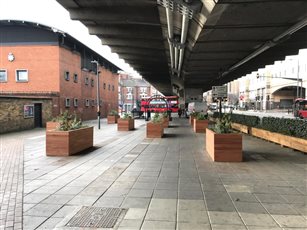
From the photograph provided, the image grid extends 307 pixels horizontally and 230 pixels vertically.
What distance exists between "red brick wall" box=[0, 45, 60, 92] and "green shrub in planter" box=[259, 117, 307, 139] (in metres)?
21.7

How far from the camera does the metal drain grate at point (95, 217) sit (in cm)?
448

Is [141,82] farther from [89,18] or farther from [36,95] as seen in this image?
[89,18]

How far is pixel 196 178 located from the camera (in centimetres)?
718

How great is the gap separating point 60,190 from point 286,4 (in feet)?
26.0

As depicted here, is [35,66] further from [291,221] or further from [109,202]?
[291,221]

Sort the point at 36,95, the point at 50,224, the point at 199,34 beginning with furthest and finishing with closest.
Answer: the point at 36,95 → the point at 199,34 → the point at 50,224

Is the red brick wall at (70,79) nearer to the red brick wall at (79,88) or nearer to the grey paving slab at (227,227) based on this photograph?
the red brick wall at (79,88)

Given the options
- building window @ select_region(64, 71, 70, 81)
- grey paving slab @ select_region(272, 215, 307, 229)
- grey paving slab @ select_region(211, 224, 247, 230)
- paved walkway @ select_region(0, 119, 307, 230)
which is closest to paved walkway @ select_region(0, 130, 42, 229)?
paved walkway @ select_region(0, 119, 307, 230)

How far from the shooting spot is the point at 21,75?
3089 cm

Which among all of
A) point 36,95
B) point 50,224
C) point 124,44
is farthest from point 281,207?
point 36,95

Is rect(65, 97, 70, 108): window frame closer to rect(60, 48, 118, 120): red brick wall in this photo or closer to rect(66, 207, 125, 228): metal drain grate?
rect(60, 48, 118, 120): red brick wall

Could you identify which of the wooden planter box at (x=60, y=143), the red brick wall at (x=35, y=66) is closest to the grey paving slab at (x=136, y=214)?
the wooden planter box at (x=60, y=143)

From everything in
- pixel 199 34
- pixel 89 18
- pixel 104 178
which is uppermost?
pixel 89 18

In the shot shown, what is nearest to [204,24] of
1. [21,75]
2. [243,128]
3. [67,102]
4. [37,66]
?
[243,128]
